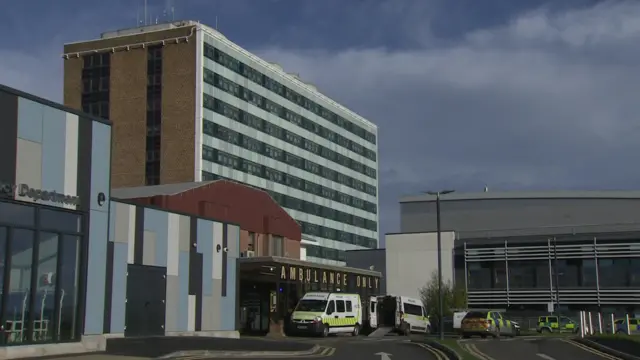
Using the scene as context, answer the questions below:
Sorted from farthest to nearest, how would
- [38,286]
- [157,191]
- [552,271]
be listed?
[552,271]
[157,191]
[38,286]

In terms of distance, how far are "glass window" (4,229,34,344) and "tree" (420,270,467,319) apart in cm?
4792

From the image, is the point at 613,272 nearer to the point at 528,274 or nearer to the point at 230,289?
the point at 528,274

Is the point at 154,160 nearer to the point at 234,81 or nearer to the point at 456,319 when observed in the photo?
the point at 234,81

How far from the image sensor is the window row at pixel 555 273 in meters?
72.8

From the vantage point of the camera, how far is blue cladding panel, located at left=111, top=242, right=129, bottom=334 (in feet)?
96.0

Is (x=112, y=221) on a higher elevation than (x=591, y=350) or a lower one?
higher

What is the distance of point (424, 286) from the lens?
3137 inches

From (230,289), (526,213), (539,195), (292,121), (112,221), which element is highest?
(292,121)

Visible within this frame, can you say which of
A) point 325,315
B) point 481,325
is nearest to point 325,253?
point 325,315

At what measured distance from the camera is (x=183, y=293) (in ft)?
114

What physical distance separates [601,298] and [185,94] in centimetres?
4836

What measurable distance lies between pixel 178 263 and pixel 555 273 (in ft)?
152

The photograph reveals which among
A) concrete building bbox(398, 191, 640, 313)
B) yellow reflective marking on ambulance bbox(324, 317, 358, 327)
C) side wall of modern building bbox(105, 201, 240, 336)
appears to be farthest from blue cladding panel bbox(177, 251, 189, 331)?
concrete building bbox(398, 191, 640, 313)

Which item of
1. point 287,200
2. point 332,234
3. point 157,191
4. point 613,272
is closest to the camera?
point 157,191
